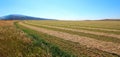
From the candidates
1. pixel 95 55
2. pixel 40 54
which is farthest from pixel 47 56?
pixel 95 55

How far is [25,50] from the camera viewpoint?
10102 millimetres

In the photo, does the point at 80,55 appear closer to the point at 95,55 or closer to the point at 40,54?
the point at 95,55

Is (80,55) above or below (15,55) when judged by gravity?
below

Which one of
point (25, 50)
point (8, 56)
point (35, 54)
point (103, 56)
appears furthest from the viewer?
point (103, 56)

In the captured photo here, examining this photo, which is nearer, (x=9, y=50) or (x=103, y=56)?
(x=9, y=50)

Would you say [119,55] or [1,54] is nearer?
[1,54]

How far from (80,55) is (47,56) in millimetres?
3724

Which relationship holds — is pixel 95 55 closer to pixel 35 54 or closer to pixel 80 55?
pixel 80 55

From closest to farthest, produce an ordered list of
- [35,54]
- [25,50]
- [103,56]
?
[35,54] → [25,50] → [103,56]

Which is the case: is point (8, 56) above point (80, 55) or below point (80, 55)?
above

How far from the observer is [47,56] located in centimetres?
912

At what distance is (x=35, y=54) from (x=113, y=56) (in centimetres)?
543

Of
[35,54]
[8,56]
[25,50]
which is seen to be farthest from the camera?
[25,50]

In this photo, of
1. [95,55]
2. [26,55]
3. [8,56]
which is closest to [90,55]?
[95,55]
